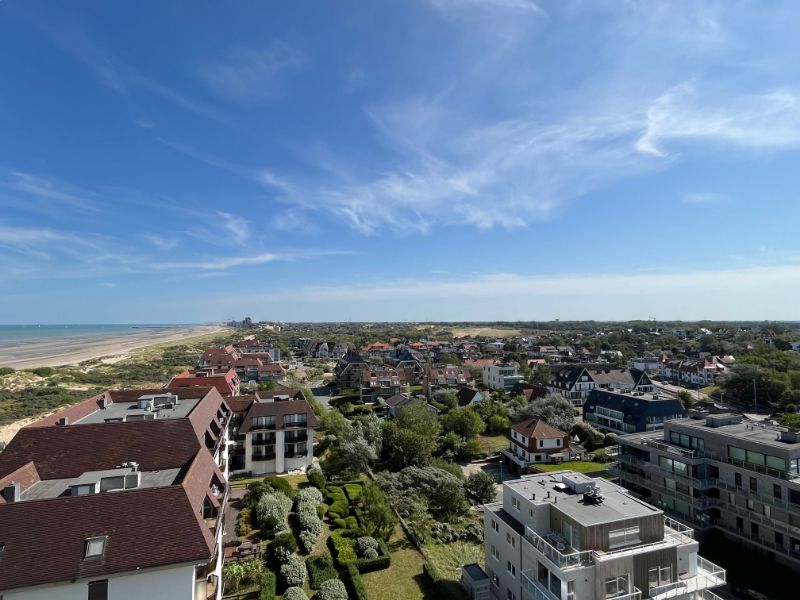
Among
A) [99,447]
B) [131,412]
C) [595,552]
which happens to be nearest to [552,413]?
[595,552]

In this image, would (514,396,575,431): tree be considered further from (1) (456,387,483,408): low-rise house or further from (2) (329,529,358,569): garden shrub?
(2) (329,529,358,569): garden shrub

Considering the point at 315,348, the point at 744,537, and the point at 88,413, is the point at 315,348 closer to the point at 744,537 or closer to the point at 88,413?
the point at 88,413

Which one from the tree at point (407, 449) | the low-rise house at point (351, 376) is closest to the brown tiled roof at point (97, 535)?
the tree at point (407, 449)

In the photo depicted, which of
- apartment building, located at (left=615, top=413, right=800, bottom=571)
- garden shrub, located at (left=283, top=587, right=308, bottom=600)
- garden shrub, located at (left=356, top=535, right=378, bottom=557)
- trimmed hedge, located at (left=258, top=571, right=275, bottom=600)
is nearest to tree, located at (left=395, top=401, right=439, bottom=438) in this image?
garden shrub, located at (left=356, top=535, right=378, bottom=557)

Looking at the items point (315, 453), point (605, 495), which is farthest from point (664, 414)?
point (315, 453)

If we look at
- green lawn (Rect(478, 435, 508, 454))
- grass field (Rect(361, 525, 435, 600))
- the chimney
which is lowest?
green lawn (Rect(478, 435, 508, 454))

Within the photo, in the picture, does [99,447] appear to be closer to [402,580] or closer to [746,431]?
[402,580]

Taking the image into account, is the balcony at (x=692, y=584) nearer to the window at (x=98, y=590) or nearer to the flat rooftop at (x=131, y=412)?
the window at (x=98, y=590)
